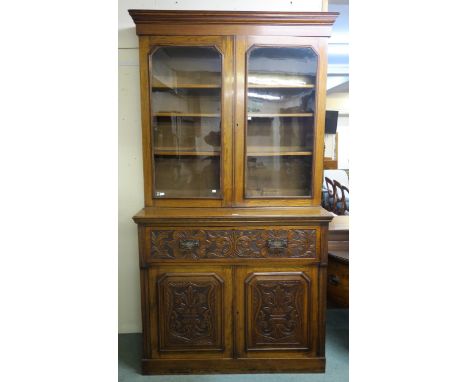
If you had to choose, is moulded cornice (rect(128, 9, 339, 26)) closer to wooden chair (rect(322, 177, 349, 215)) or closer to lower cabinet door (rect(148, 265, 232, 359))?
lower cabinet door (rect(148, 265, 232, 359))

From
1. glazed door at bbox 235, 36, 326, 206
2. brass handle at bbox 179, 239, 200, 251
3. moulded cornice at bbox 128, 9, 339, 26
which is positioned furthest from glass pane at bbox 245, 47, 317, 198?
brass handle at bbox 179, 239, 200, 251

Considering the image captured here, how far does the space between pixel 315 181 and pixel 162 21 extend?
1211 mm

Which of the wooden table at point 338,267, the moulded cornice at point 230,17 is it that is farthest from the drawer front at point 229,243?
the moulded cornice at point 230,17

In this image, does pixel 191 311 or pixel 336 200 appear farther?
Answer: pixel 336 200

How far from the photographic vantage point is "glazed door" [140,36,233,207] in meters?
1.81

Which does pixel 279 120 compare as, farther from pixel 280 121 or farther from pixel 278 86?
pixel 278 86

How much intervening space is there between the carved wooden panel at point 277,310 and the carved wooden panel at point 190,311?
17 cm

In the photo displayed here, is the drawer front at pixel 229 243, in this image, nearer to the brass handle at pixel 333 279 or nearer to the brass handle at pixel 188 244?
the brass handle at pixel 188 244

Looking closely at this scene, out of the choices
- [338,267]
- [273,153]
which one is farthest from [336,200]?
[273,153]

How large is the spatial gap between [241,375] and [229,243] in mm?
722

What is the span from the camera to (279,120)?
77.8 inches

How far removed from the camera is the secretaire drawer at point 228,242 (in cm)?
170
